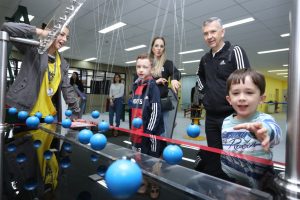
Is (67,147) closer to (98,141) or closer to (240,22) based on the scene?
(98,141)

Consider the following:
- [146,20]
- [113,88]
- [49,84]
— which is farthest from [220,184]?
[146,20]

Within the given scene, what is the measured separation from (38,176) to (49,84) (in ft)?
2.71

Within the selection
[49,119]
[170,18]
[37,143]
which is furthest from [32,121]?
[170,18]

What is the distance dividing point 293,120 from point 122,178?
0.19 meters

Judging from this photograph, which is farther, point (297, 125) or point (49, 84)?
point (49, 84)

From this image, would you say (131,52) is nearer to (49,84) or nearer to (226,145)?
(49,84)

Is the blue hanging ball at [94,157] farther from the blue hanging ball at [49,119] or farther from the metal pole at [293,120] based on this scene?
the blue hanging ball at [49,119]

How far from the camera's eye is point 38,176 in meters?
0.41

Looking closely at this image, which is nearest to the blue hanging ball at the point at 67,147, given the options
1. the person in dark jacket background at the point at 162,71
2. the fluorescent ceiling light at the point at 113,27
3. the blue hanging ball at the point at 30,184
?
the blue hanging ball at the point at 30,184

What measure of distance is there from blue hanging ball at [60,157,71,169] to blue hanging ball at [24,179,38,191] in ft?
0.29

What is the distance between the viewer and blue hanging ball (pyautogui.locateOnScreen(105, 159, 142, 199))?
23cm

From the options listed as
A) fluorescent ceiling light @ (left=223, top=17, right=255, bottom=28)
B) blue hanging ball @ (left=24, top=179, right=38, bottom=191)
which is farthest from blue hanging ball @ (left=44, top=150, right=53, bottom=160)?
fluorescent ceiling light @ (left=223, top=17, right=255, bottom=28)

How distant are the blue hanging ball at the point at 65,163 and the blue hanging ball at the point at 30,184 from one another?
9cm

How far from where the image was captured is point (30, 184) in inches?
14.7
